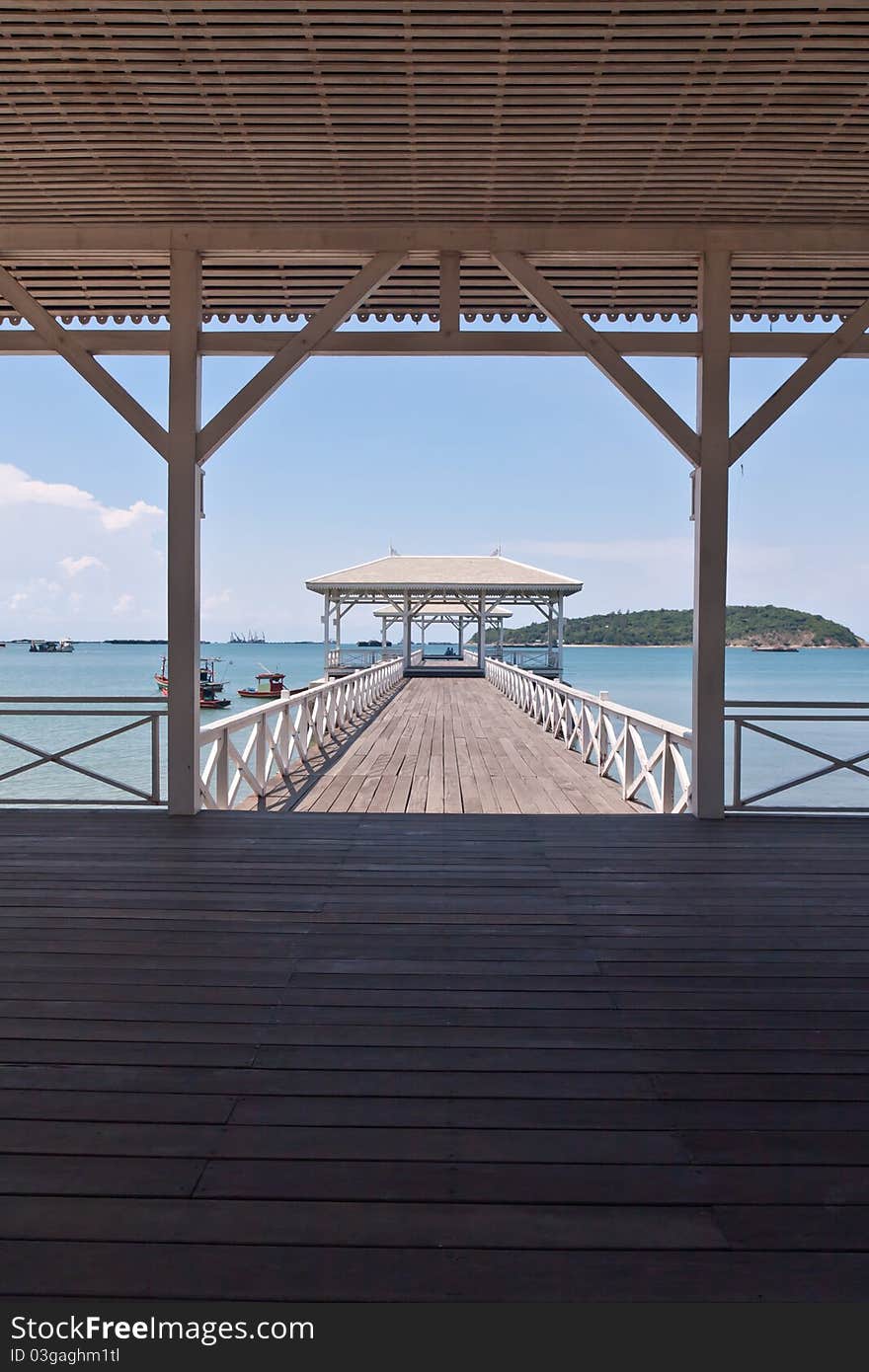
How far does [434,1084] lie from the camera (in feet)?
6.82

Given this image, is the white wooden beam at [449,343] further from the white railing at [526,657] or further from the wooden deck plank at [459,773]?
the white railing at [526,657]

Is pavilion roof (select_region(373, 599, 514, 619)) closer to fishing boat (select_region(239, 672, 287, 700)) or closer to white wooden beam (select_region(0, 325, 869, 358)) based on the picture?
fishing boat (select_region(239, 672, 287, 700))

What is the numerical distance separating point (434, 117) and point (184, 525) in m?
2.55

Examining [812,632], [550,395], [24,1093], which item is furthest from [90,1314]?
[812,632]

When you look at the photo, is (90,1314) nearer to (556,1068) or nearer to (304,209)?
(556,1068)

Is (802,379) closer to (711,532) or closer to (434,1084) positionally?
(711,532)

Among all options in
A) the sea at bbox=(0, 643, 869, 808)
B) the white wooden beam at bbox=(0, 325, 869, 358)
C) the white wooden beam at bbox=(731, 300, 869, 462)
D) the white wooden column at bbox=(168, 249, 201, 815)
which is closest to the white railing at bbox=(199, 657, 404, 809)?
the white wooden column at bbox=(168, 249, 201, 815)

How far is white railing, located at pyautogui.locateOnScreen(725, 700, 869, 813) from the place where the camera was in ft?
17.5

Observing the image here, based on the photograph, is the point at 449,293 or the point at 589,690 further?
the point at 589,690

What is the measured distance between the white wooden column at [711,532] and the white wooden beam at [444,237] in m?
0.21

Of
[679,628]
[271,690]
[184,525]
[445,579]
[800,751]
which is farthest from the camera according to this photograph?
[679,628]

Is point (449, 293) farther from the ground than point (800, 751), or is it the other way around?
point (449, 293)

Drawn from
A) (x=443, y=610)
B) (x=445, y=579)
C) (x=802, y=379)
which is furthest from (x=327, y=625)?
(x=802, y=379)

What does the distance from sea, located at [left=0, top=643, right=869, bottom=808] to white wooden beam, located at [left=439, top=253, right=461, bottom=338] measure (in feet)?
9.44
